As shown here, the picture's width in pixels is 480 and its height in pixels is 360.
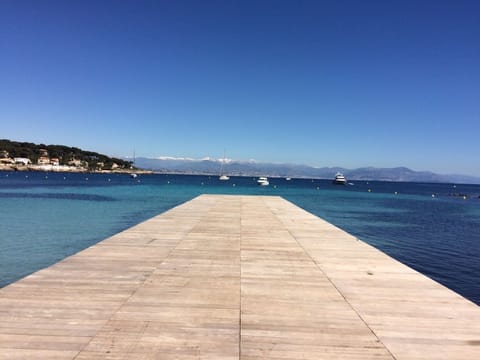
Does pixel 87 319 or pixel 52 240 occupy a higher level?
pixel 87 319

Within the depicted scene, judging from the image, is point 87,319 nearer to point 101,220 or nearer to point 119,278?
point 119,278

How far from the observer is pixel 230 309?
19.2 ft

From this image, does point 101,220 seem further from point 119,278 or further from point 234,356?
point 234,356

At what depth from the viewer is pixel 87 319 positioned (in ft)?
17.3

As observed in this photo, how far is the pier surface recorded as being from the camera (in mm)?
4566

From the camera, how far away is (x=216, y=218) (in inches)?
693

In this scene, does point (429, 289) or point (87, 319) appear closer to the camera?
point (87, 319)

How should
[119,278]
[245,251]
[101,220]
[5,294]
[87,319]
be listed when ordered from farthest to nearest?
[101,220], [245,251], [119,278], [5,294], [87,319]

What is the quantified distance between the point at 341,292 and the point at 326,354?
260 cm

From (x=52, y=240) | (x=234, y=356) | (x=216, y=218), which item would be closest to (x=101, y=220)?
(x=52, y=240)

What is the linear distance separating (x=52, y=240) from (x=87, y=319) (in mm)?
13531

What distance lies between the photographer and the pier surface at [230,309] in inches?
180

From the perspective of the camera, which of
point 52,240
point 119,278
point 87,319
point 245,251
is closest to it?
point 87,319

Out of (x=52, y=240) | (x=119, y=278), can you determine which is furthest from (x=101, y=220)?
(x=119, y=278)
